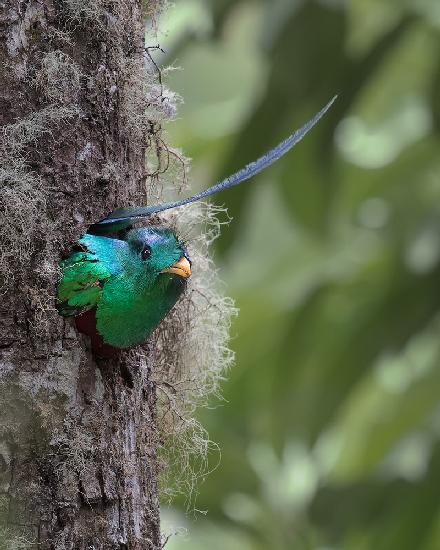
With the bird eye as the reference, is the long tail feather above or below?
above

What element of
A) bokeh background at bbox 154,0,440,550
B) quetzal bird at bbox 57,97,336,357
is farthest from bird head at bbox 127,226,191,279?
bokeh background at bbox 154,0,440,550

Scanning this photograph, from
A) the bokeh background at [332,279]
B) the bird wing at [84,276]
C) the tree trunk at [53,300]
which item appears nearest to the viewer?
the tree trunk at [53,300]

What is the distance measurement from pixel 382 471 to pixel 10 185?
2181mm

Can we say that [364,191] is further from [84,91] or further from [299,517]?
[84,91]

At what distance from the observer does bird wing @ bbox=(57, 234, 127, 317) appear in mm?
1865

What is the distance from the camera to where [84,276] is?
6.17 ft

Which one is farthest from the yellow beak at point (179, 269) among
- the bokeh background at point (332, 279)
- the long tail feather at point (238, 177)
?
the bokeh background at point (332, 279)

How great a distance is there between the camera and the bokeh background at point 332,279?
348cm

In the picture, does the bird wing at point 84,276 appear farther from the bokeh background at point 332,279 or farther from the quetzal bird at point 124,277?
the bokeh background at point 332,279

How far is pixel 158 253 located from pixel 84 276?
0.46ft

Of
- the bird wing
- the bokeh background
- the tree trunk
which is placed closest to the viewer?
the tree trunk

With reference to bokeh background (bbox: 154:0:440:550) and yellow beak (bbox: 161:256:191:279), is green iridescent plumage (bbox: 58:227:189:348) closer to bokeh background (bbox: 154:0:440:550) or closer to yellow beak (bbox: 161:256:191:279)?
yellow beak (bbox: 161:256:191:279)

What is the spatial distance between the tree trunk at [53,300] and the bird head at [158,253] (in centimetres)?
9

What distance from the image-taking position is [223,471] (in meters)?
3.76
